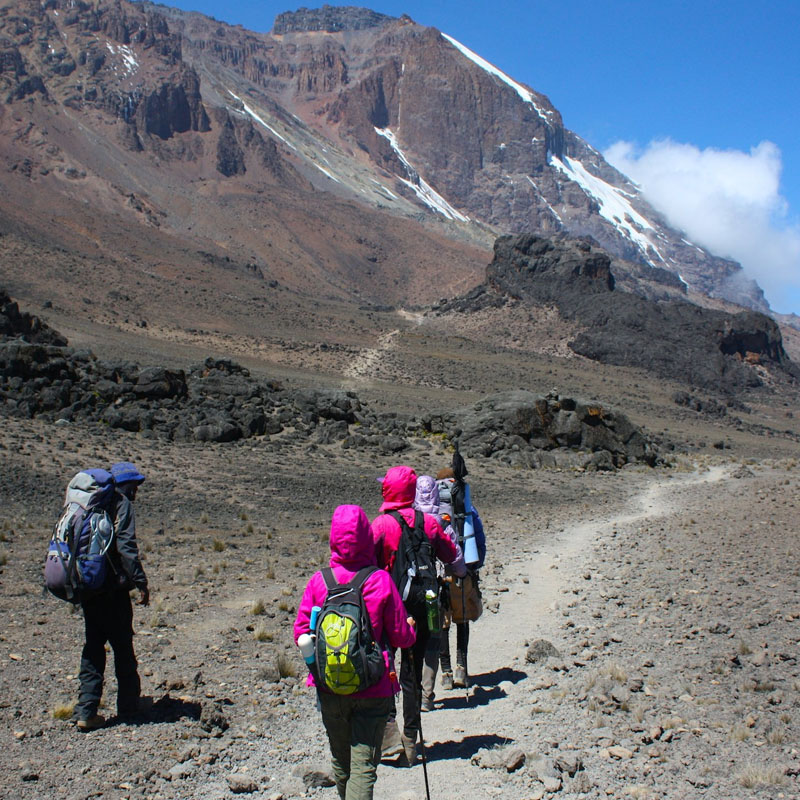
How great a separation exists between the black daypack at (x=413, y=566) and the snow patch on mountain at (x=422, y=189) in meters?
154

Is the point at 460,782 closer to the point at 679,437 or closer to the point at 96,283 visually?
the point at 679,437

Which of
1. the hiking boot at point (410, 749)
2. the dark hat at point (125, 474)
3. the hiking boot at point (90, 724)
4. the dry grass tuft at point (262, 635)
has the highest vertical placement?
the dark hat at point (125, 474)

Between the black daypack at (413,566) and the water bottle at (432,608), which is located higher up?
the black daypack at (413,566)

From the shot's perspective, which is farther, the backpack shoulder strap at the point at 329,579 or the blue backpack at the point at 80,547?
the blue backpack at the point at 80,547

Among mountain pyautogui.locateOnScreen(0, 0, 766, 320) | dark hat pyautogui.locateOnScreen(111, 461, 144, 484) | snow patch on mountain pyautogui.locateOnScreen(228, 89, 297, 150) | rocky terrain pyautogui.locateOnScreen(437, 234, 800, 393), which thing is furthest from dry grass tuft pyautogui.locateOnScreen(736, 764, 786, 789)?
snow patch on mountain pyautogui.locateOnScreen(228, 89, 297, 150)

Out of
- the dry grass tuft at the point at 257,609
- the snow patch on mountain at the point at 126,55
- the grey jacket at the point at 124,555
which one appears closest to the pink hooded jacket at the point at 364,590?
the grey jacket at the point at 124,555

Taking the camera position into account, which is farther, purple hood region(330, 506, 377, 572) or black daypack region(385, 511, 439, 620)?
black daypack region(385, 511, 439, 620)

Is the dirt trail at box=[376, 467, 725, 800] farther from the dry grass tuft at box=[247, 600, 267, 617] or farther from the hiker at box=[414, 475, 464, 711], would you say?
the dry grass tuft at box=[247, 600, 267, 617]

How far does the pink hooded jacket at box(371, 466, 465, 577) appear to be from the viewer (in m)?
4.93

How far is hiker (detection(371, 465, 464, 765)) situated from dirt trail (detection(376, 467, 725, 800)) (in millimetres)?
256

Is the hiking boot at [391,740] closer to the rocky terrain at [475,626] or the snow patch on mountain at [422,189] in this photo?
the rocky terrain at [475,626]

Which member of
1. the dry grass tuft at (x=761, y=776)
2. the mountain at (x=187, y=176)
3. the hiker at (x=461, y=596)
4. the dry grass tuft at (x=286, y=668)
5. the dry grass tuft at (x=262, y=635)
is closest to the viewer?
the dry grass tuft at (x=761, y=776)

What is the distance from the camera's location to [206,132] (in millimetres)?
111750

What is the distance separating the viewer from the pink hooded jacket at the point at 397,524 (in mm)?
4926
